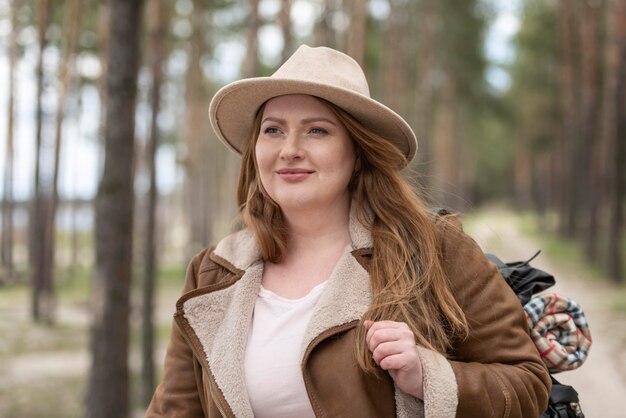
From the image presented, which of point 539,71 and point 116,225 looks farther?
point 539,71

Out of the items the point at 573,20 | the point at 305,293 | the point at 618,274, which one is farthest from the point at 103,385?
the point at 573,20

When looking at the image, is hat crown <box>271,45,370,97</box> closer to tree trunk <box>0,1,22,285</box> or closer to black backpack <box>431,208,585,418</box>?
black backpack <box>431,208,585,418</box>

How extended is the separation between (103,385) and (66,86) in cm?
1086

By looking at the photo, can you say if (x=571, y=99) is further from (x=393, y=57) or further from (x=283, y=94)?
(x=283, y=94)

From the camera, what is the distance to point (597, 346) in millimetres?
8703

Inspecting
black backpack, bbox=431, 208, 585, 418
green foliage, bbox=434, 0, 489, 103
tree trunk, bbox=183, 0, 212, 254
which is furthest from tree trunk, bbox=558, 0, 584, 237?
black backpack, bbox=431, 208, 585, 418

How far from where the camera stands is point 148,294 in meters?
9.25

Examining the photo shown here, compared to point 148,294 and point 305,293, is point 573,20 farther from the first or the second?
point 305,293

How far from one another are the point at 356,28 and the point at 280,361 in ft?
51.0

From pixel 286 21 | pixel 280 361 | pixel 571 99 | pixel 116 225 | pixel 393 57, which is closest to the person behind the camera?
pixel 280 361

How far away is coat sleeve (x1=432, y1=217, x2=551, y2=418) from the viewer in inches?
75.5

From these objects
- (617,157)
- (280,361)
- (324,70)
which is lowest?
(280,361)

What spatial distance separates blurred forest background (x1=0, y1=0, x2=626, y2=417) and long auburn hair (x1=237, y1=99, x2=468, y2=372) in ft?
0.81

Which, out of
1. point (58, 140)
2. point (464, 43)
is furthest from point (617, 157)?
point (464, 43)
